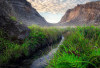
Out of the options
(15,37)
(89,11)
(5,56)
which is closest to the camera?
(5,56)

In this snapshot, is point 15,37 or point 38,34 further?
point 38,34

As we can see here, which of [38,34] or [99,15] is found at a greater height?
[99,15]

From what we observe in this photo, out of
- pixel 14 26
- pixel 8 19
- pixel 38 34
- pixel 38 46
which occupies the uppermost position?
pixel 8 19

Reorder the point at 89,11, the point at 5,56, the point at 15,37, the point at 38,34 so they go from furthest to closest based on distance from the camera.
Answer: the point at 89,11 < the point at 38,34 < the point at 15,37 < the point at 5,56

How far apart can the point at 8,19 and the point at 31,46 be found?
2.58 metres

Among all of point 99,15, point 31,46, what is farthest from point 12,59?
point 99,15

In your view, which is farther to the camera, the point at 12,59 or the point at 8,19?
the point at 8,19

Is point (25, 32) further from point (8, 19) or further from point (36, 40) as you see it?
point (8, 19)

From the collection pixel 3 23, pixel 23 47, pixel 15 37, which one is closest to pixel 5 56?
pixel 23 47

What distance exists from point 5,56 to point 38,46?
3162mm

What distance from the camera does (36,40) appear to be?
22.5 feet

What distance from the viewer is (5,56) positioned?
4.20 m

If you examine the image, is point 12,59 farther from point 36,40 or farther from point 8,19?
point 8,19

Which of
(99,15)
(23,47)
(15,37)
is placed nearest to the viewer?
(23,47)
